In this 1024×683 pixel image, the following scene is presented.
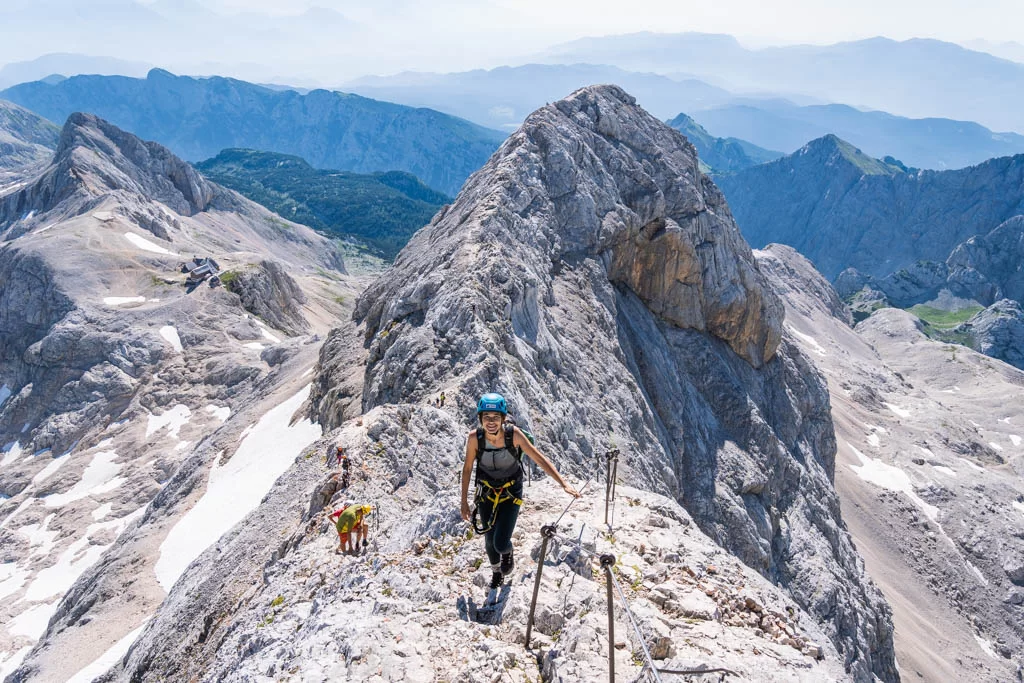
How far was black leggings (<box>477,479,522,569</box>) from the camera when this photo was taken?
1093 cm

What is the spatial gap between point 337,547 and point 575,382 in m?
17.3

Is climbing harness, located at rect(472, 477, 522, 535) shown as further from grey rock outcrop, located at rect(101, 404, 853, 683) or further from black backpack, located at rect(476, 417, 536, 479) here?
grey rock outcrop, located at rect(101, 404, 853, 683)

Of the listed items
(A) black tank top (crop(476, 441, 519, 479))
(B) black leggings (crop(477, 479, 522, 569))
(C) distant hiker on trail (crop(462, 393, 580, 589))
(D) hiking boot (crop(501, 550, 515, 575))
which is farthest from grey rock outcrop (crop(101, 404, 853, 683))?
(A) black tank top (crop(476, 441, 519, 479))

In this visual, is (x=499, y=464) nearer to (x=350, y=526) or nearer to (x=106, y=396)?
(x=350, y=526)

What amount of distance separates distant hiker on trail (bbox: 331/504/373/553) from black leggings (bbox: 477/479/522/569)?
12.9 ft

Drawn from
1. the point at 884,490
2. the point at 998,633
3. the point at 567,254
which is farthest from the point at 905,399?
the point at 567,254

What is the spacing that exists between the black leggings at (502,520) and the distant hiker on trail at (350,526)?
155 inches

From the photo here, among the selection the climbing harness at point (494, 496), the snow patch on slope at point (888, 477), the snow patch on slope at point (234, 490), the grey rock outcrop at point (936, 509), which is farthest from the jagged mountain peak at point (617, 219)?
the snow patch on slope at point (888, 477)

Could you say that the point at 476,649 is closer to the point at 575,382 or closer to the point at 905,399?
the point at 575,382

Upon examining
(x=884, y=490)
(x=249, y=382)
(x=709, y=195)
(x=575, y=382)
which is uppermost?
(x=709, y=195)

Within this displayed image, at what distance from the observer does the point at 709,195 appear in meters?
53.7

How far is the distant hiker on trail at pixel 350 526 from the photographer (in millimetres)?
13734

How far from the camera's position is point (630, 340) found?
135 ft

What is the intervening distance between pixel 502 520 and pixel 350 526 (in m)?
4.47
